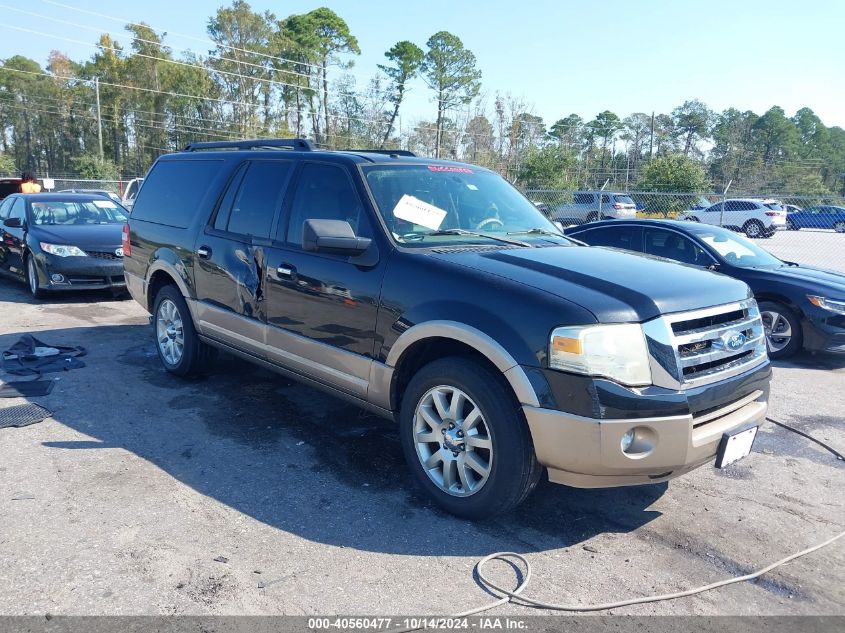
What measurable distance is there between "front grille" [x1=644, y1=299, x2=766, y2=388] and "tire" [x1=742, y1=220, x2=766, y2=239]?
91.7 ft

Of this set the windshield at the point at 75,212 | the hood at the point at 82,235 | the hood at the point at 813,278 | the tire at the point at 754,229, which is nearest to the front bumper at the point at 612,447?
the hood at the point at 813,278

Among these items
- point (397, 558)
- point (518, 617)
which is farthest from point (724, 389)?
point (397, 558)

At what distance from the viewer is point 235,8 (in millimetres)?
52125

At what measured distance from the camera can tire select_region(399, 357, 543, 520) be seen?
321 centimetres

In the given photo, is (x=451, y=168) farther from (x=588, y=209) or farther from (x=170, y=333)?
(x=588, y=209)

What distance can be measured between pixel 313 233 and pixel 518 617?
228 centimetres

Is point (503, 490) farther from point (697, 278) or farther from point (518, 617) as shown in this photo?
point (697, 278)

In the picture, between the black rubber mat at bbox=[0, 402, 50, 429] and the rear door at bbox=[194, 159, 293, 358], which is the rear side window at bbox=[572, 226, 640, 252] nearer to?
the rear door at bbox=[194, 159, 293, 358]

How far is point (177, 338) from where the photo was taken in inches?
231

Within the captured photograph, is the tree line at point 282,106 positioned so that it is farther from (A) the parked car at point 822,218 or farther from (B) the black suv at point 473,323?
(B) the black suv at point 473,323

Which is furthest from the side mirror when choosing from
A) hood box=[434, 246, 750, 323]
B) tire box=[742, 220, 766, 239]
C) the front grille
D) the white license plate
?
tire box=[742, 220, 766, 239]

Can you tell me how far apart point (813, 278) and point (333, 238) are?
6.19 metres

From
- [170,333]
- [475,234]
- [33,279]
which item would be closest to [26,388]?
[170,333]

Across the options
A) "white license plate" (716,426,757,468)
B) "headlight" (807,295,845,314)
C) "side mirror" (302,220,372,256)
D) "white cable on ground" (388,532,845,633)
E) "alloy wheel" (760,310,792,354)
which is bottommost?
"white cable on ground" (388,532,845,633)
